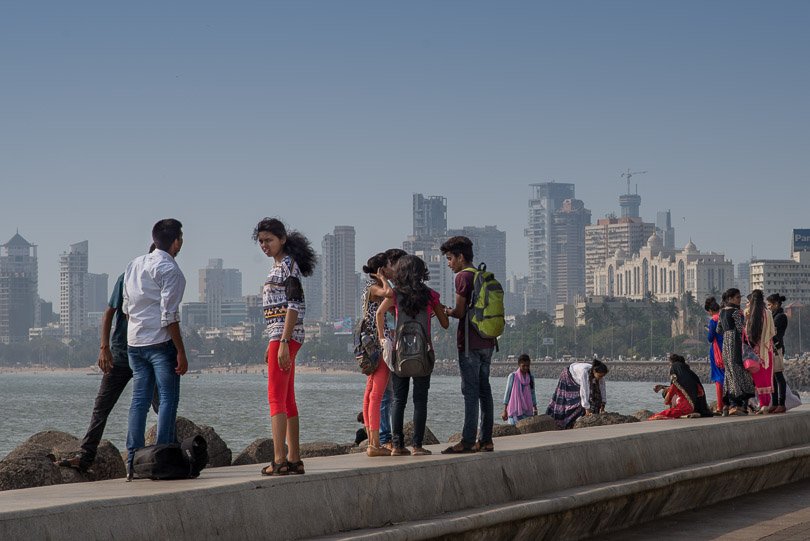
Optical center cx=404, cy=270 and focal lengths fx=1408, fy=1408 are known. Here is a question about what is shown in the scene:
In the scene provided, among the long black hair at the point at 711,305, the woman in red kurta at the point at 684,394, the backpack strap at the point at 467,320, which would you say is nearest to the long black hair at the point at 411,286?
the backpack strap at the point at 467,320

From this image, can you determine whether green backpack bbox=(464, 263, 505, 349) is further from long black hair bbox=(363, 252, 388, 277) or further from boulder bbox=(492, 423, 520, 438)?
boulder bbox=(492, 423, 520, 438)

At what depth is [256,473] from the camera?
9.49 meters

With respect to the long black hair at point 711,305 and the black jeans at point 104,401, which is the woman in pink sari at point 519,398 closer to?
the long black hair at point 711,305

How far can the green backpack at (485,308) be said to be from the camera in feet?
36.3

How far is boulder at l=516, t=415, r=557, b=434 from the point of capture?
63.1 ft

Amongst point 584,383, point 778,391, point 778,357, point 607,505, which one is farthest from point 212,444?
point 778,357

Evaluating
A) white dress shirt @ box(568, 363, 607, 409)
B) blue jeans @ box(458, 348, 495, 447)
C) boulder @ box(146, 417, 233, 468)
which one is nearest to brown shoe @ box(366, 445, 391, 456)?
blue jeans @ box(458, 348, 495, 447)

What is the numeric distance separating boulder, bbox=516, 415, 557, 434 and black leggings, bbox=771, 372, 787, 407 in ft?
10.6

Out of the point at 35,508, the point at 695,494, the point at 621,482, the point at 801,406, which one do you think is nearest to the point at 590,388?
the point at 801,406

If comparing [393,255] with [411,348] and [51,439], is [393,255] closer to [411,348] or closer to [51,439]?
[411,348]

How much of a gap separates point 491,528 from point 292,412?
1543mm

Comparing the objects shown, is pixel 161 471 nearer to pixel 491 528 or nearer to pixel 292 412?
pixel 292 412

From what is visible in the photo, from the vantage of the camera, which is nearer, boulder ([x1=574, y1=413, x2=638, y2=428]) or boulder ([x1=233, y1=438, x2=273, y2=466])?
boulder ([x1=233, y1=438, x2=273, y2=466])

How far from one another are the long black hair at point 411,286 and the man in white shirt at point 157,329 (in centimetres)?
181
